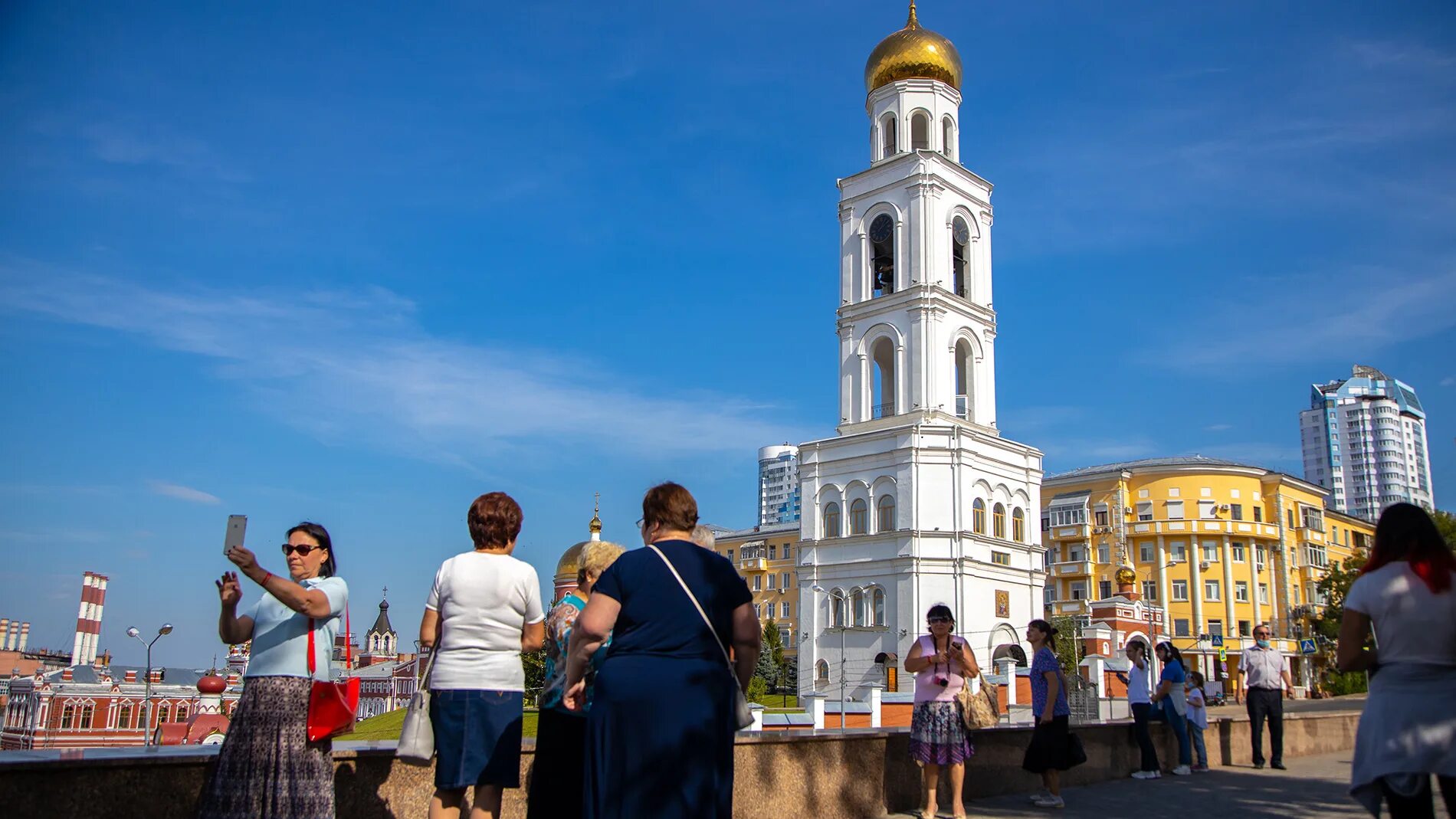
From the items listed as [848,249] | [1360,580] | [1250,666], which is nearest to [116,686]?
[848,249]

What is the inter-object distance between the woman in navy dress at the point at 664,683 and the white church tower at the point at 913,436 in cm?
3503

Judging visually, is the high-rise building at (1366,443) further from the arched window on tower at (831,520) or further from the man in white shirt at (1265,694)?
the man in white shirt at (1265,694)

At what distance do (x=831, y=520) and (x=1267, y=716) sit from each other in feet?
99.7

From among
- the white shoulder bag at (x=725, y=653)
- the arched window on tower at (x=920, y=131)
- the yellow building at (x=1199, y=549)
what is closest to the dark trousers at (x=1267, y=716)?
the white shoulder bag at (x=725, y=653)

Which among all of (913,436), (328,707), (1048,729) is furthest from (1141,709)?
(913,436)

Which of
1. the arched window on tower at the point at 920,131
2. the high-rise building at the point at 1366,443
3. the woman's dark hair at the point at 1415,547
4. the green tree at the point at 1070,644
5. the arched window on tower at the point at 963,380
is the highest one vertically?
the high-rise building at the point at 1366,443

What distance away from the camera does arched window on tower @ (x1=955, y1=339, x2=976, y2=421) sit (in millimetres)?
42781

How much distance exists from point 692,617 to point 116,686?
66.9m

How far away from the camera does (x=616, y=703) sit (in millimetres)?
4367

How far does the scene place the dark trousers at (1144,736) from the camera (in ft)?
36.3

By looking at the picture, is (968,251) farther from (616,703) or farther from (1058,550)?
(616,703)

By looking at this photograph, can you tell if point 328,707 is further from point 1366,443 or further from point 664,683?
point 1366,443

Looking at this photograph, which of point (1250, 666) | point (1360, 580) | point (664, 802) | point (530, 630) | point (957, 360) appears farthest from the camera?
point (957, 360)

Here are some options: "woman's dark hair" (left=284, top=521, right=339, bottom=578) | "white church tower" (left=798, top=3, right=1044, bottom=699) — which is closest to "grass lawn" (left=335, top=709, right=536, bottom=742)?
"white church tower" (left=798, top=3, right=1044, bottom=699)
